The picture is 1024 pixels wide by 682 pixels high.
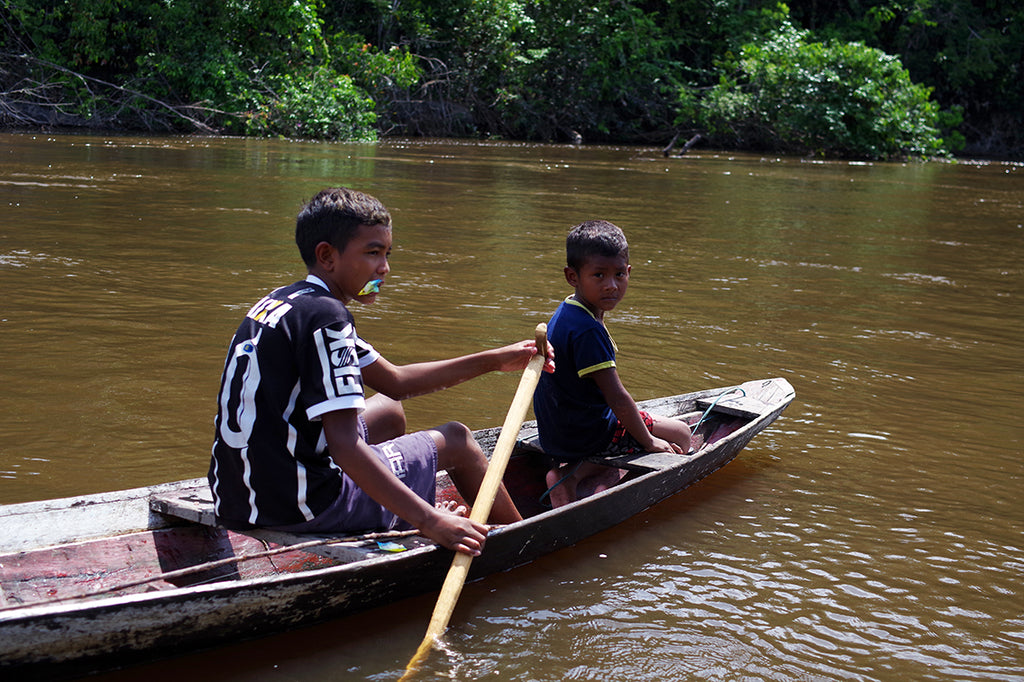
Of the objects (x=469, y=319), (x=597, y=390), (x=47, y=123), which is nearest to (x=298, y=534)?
(x=597, y=390)

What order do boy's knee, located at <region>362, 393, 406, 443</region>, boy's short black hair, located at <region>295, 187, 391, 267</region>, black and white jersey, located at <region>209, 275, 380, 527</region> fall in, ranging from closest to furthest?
black and white jersey, located at <region>209, 275, 380, 527</region> → boy's short black hair, located at <region>295, 187, 391, 267</region> → boy's knee, located at <region>362, 393, 406, 443</region>

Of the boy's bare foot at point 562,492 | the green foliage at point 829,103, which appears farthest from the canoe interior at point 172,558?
the green foliage at point 829,103

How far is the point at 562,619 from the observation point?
2975 mm

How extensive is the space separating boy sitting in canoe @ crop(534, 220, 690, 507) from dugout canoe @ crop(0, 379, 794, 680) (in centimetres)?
32

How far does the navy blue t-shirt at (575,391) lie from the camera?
139 inches

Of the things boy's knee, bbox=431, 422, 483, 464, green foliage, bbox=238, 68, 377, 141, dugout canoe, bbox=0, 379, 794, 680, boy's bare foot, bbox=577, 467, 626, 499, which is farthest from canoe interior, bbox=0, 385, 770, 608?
green foliage, bbox=238, 68, 377, 141

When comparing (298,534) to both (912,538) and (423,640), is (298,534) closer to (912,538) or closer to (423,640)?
(423,640)

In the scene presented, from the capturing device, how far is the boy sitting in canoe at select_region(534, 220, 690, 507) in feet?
11.5

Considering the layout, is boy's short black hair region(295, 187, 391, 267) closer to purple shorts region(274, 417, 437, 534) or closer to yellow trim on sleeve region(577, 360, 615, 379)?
purple shorts region(274, 417, 437, 534)

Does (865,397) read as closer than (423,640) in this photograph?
No

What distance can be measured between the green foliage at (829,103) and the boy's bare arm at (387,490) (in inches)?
753

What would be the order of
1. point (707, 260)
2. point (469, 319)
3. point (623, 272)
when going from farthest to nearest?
point (707, 260)
point (469, 319)
point (623, 272)

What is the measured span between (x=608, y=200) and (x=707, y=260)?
12.4 ft

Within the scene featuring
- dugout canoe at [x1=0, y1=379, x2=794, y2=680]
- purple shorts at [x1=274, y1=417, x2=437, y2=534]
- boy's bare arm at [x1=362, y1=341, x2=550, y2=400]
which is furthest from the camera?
boy's bare arm at [x1=362, y1=341, x2=550, y2=400]
